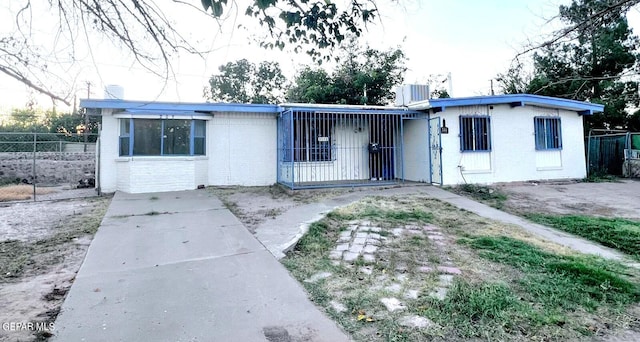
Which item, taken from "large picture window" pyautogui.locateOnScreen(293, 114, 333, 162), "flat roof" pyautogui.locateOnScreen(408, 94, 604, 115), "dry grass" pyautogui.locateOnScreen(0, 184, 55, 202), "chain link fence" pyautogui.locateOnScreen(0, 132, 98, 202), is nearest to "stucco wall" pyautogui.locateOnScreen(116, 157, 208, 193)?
"dry grass" pyautogui.locateOnScreen(0, 184, 55, 202)

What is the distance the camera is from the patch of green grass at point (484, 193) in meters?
7.93

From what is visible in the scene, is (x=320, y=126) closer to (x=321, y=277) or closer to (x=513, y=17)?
(x=513, y=17)

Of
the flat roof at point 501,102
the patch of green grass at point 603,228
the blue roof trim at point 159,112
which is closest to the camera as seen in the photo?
the patch of green grass at point 603,228

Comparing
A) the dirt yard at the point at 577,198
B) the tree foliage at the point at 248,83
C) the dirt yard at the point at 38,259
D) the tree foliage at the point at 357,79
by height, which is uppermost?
the tree foliage at the point at 248,83

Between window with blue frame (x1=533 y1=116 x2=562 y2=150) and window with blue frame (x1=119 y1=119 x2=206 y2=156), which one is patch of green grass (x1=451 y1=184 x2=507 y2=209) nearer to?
window with blue frame (x1=533 y1=116 x2=562 y2=150)

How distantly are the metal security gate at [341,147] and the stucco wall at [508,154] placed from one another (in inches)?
68.0

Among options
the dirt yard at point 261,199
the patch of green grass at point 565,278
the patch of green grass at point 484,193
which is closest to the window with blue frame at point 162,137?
the dirt yard at point 261,199

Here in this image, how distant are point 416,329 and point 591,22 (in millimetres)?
3387

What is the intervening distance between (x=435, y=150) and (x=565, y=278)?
7173mm

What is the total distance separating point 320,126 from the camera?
1109 cm

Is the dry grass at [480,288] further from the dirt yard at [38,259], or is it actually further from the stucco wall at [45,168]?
the stucco wall at [45,168]

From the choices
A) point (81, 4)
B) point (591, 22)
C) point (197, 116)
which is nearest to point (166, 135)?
point (197, 116)

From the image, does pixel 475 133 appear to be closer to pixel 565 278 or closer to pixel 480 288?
pixel 565 278

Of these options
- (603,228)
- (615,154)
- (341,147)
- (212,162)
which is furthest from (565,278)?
(615,154)
